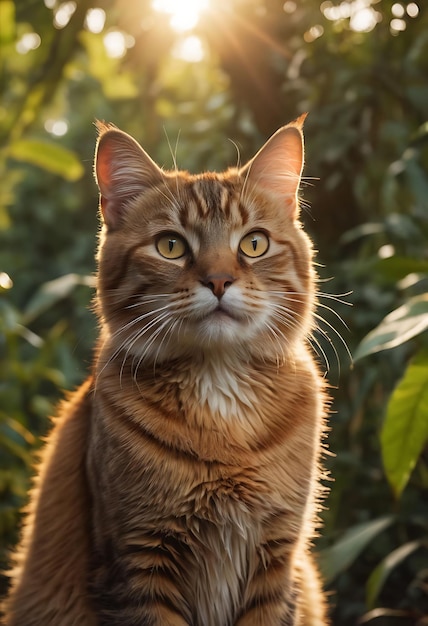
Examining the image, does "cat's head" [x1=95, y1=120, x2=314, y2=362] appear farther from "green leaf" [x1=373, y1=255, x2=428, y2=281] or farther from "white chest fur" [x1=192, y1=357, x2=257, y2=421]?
"green leaf" [x1=373, y1=255, x2=428, y2=281]

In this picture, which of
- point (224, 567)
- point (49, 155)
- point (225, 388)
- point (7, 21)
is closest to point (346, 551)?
point (224, 567)

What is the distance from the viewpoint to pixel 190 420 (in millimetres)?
1723

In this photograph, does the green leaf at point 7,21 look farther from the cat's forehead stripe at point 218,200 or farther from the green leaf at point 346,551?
the green leaf at point 346,551

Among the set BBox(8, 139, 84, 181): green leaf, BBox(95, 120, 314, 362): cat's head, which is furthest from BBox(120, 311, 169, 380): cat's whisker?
BBox(8, 139, 84, 181): green leaf

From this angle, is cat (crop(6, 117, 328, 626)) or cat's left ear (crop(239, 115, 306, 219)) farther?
cat's left ear (crop(239, 115, 306, 219))

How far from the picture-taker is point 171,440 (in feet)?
5.52

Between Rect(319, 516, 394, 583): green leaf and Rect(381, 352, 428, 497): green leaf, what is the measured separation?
583mm

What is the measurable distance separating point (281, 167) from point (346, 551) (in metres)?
1.16

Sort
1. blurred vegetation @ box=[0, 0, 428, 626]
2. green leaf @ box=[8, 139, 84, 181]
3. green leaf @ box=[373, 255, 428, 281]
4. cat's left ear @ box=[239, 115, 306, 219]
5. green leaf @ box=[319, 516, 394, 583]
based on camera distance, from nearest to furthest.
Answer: cat's left ear @ box=[239, 115, 306, 219] < green leaf @ box=[373, 255, 428, 281] < green leaf @ box=[319, 516, 394, 583] < blurred vegetation @ box=[0, 0, 428, 626] < green leaf @ box=[8, 139, 84, 181]

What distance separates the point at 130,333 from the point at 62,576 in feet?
1.93

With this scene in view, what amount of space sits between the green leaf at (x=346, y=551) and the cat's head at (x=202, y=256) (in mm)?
843

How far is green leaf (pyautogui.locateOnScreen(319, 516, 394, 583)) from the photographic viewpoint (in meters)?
2.36

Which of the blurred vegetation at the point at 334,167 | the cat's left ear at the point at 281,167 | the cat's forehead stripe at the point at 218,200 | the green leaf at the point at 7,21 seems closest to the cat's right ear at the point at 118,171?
the cat's forehead stripe at the point at 218,200

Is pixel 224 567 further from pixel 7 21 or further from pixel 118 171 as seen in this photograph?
pixel 7 21
